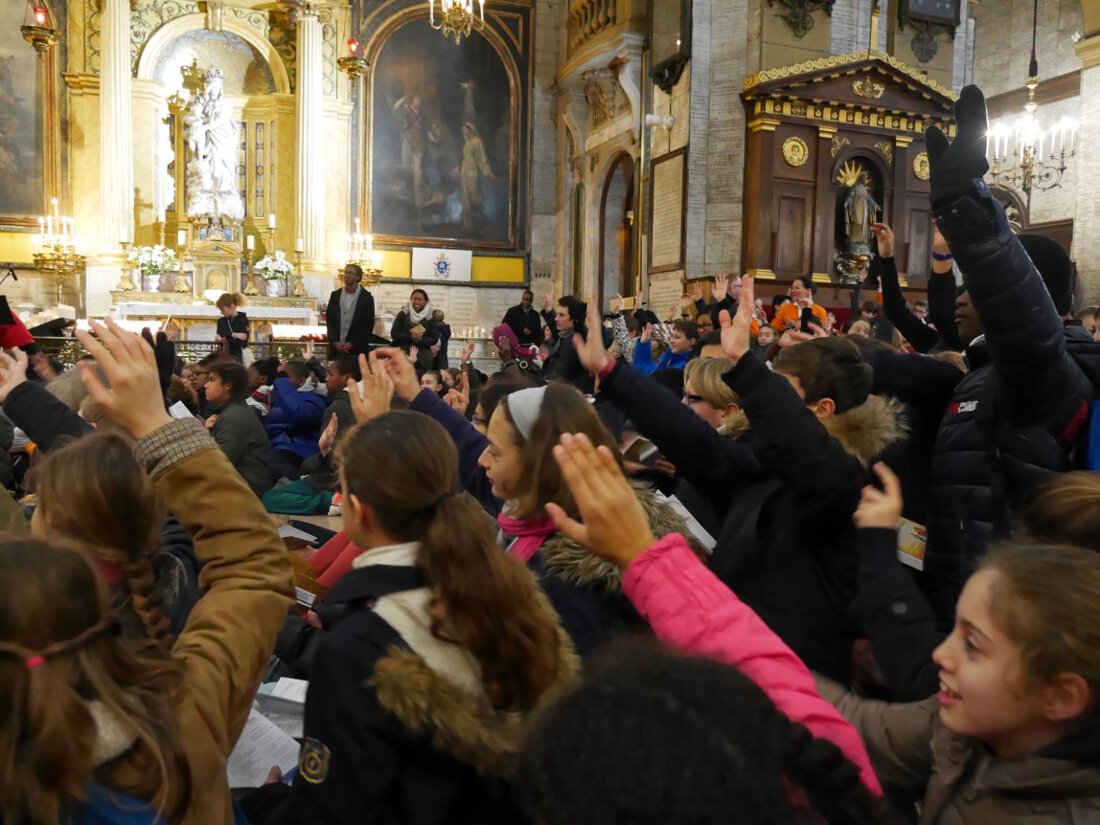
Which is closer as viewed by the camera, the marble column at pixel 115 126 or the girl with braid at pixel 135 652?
the girl with braid at pixel 135 652

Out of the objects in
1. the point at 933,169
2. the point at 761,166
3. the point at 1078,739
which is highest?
the point at 761,166

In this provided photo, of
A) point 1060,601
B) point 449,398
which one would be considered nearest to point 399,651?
point 1060,601

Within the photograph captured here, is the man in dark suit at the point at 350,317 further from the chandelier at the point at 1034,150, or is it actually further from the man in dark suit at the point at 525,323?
the chandelier at the point at 1034,150

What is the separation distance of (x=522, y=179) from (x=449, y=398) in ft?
40.8

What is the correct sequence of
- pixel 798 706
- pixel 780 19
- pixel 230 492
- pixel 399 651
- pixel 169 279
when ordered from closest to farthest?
pixel 798 706
pixel 399 651
pixel 230 492
pixel 780 19
pixel 169 279

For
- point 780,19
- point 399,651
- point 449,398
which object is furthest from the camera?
point 780,19

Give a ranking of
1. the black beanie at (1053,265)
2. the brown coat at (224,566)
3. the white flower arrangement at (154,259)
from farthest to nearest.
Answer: the white flower arrangement at (154,259)
the black beanie at (1053,265)
the brown coat at (224,566)

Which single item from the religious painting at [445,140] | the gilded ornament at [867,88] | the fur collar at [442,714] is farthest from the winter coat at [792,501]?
the religious painting at [445,140]

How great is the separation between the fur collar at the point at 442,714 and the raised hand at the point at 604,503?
22 centimetres

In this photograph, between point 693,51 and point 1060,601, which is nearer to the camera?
point 1060,601

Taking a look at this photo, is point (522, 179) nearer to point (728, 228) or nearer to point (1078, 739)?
point (728, 228)

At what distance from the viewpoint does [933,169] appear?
2.21 metres

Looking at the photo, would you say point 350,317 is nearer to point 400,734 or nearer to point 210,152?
point 210,152

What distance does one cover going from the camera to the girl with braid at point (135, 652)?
102 centimetres
